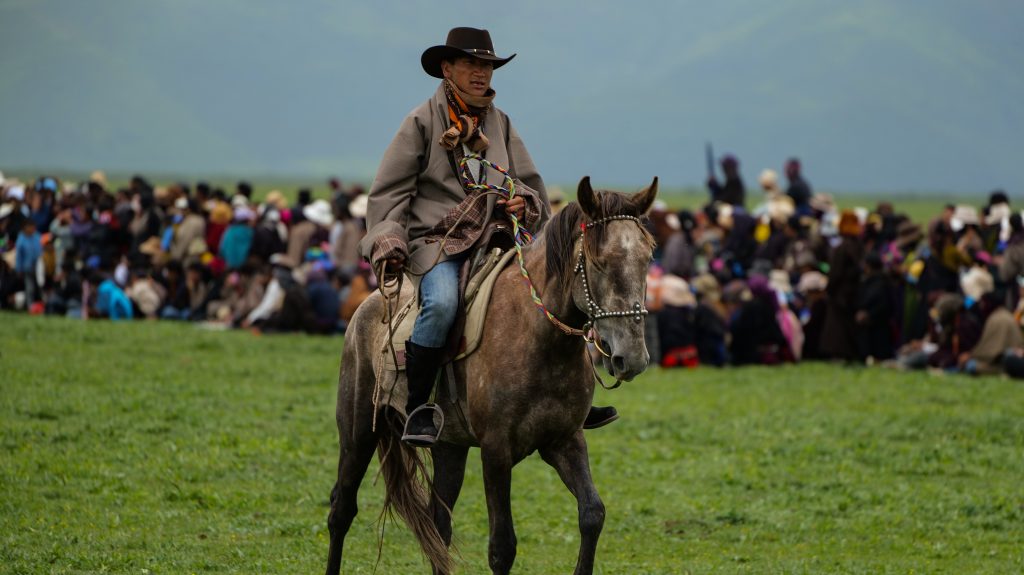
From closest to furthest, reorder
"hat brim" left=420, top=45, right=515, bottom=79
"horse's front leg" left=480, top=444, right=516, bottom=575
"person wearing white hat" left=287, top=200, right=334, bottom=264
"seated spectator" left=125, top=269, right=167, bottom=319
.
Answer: "horse's front leg" left=480, top=444, right=516, bottom=575
"hat brim" left=420, top=45, right=515, bottom=79
"seated spectator" left=125, top=269, right=167, bottom=319
"person wearing white hat" left=287, top=200, right=334, bottom=264

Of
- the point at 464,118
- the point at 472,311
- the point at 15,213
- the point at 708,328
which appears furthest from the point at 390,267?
the point at 15,213

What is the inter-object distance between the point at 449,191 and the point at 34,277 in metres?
19.1

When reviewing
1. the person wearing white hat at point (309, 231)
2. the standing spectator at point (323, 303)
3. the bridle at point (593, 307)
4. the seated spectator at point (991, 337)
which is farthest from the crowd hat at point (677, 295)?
the bridle at point (593, 307)

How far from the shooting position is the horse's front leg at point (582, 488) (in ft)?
21.6

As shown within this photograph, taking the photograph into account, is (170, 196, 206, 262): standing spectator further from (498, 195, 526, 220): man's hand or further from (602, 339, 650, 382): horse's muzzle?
(602, 339, 650, 382): horse's muzzle

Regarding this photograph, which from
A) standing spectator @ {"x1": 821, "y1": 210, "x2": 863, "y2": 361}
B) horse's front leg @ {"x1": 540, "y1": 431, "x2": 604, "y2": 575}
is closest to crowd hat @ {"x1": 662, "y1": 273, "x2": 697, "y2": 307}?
standing spectator @ {"x1": 821, "y1": 210, "x2": 863, "y2": 361}

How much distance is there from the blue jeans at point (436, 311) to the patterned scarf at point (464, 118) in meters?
0.74

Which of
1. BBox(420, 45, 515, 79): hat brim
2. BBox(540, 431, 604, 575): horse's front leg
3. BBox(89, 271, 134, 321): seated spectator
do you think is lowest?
BBox(89, 271, 134, 321): seated spectator

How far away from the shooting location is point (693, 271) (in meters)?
22.5

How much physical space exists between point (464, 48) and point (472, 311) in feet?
4.69

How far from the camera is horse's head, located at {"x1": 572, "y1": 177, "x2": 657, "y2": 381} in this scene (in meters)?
6.20

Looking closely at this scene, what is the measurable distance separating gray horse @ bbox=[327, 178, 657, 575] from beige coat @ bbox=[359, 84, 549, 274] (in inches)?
21.8

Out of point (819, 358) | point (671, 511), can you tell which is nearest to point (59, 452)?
point (671, 511)

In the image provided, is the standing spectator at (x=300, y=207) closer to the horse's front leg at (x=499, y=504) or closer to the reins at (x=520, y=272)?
the reins at (x=520, y=272)
